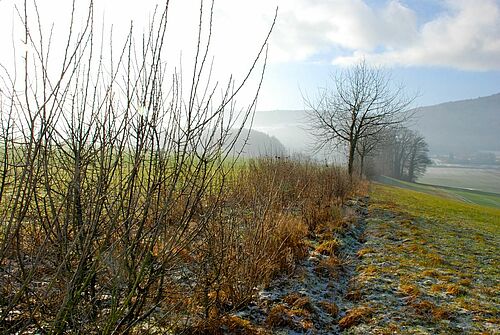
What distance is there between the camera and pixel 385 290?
518 cm

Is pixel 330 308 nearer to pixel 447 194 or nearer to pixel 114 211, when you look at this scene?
pixel 114 211

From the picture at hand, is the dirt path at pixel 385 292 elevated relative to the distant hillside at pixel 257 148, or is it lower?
lower

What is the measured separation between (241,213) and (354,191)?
1278 cm

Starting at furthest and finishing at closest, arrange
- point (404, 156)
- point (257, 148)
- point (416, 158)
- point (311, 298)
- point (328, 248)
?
point (404, 156)
point (416, 158)
point (257, 148)
point (328, 248)
point (311, 298)

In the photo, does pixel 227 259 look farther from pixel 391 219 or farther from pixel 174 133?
pixel 391 219

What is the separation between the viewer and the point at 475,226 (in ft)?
39.5

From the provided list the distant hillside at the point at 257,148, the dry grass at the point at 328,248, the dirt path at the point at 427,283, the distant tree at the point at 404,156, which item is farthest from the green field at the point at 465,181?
the dry grass at the point at 328,248

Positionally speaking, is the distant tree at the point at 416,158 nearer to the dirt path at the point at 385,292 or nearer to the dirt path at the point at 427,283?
the dirt path at the point at 427,283

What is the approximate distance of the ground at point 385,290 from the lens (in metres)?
4.12

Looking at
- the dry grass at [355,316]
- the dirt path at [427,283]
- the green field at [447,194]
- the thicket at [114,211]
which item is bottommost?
the green field at [447,194]

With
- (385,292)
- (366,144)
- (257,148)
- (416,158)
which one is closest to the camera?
(385,292)

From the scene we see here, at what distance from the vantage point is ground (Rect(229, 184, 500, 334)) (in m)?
4.12

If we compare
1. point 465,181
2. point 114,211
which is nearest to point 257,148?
point 114,211

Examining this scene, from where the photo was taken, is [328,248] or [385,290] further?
[328,248]
